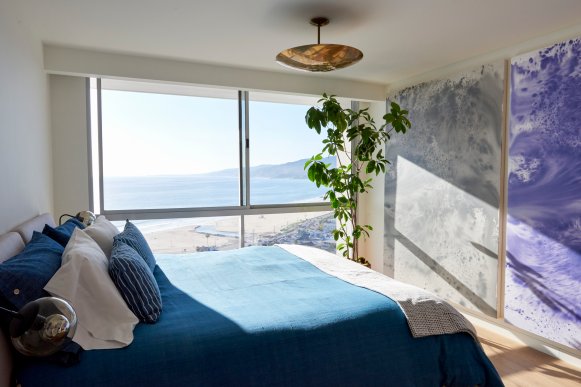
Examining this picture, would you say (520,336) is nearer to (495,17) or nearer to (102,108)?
(495,17)

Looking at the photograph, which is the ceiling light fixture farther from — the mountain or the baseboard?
the baseboard

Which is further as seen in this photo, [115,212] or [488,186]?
[115,212]

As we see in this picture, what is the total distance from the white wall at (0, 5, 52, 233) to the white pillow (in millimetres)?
773

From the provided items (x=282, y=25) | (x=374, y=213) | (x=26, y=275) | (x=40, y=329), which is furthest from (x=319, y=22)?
(x=374, y=213)

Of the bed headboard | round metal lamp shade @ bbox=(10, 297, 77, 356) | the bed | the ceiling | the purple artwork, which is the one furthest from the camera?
the purple artwork

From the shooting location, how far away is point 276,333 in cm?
174

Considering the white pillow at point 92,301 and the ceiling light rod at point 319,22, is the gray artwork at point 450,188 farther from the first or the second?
the white pillow at point 92,301

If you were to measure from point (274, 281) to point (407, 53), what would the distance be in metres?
2.27

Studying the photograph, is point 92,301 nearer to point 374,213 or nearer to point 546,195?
point 546,195

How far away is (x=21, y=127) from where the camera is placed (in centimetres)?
255

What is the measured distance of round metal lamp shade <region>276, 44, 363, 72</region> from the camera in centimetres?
249

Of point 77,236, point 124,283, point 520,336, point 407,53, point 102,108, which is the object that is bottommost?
point 520,336

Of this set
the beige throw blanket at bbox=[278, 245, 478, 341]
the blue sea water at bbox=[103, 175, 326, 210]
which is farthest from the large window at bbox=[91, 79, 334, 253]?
the beige throw blanket at bbox=[278, 245, 478, 341]

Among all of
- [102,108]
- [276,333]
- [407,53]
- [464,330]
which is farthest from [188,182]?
[464,330]
